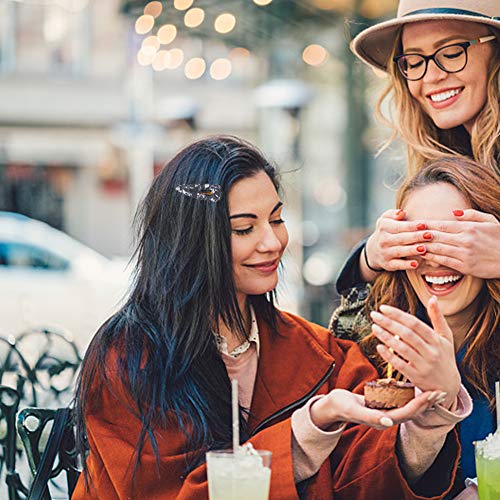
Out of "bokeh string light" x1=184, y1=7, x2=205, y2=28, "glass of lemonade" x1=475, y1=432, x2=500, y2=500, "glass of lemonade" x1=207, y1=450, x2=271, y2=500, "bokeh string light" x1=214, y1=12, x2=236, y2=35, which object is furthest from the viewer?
"bokeh string light" x1=214, y1=12, x2=236, y2=35

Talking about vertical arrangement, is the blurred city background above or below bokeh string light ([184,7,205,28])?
below

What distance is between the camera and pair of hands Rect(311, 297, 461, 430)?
1.80 m

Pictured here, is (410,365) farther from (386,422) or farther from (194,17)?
(194,17)

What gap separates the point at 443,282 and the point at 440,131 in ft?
1.98

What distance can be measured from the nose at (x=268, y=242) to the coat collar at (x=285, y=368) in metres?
0.28

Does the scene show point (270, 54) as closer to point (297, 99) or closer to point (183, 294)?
point (297, 99)

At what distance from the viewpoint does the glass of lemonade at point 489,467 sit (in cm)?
191

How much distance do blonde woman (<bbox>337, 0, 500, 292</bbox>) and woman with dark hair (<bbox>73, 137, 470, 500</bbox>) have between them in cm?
29

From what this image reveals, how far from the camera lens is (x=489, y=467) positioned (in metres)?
1.92

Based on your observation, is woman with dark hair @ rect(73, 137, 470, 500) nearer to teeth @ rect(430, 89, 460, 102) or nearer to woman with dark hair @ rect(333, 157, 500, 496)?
woman with dark hair @ rect(333, 157, 500, 496)

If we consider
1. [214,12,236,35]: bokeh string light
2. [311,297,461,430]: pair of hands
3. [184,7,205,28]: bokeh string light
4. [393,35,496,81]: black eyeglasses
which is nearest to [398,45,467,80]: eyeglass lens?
[393,35,496,81]: black eyeglasses

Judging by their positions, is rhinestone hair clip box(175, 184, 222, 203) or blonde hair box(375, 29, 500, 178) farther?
blonde hair box(375, 29, 500, 178)

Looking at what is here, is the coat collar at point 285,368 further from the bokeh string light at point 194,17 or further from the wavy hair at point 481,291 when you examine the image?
the bokeh string light at point 194,17

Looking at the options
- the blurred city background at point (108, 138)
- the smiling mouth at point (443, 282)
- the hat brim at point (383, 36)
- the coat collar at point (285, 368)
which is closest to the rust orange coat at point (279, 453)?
the coat collar at point (285, 368)
